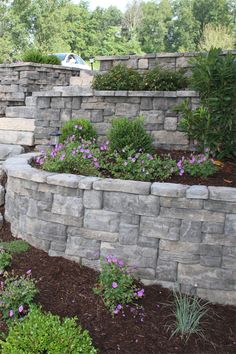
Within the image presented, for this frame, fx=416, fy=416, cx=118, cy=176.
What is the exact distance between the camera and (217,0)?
36750 millimetres

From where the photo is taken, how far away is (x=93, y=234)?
3.57m

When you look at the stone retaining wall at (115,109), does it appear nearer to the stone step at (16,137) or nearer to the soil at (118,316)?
the stone step at (16,137)

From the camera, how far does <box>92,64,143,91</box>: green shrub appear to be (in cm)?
539

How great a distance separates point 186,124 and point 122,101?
1.07 meters

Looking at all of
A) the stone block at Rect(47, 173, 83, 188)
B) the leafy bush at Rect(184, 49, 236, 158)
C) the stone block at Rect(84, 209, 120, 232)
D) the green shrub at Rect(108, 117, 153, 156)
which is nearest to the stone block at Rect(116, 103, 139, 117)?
the green shrub at Rect(108, 117, 153, 156)

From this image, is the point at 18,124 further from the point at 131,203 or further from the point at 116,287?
the point at 116,287

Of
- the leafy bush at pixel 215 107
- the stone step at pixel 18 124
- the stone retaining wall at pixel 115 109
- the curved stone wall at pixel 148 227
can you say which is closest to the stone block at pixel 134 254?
the curved stone wall at pixel 148 227

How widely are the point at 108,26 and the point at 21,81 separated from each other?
28.0 metres

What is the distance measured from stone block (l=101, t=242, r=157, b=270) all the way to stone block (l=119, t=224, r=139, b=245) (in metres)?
0.04

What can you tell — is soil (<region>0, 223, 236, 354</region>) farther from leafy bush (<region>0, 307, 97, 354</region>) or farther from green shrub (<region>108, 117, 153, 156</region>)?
green shrub (<region>108, 117, 153, 156</region>)

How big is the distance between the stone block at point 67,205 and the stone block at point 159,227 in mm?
584

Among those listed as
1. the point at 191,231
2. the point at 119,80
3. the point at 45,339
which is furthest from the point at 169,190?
the point at 119,80

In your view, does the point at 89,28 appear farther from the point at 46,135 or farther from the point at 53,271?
the point at 53,271

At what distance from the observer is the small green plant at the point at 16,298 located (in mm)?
2881
